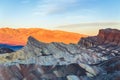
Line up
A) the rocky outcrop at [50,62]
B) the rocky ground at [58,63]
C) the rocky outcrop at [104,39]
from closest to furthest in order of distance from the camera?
the rocky ground at [58,63], the rocky outcrop at [50,62], the rocky outcrop at [104,39]

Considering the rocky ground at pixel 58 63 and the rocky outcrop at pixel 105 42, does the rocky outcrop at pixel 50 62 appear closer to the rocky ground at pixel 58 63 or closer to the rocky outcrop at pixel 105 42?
the rocky ground at pixel 58 63

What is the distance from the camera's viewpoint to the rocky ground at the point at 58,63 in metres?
47.7

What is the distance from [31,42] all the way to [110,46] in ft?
70.9

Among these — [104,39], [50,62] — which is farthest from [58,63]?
[104,39]

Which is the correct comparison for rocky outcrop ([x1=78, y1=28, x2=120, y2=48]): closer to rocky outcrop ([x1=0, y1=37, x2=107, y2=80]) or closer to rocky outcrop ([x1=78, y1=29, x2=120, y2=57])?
rocky outcrop ([x1=78, y1=29, x2=120, y2=57])

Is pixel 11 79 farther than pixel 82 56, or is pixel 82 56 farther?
pixel 82 56

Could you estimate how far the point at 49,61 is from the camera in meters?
56.6

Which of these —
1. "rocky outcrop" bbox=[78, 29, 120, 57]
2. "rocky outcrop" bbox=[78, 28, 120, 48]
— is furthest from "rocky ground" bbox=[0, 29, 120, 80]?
"rocky outcrop" bbox=[78, 28, 120, 48]

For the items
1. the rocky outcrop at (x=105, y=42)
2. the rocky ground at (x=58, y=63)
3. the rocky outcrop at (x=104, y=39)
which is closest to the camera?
the rocky ground at (x=58, y=63)

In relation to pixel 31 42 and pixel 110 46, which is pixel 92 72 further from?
pixel 110 46

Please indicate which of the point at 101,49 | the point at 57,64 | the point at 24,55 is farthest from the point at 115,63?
the point at 101,49

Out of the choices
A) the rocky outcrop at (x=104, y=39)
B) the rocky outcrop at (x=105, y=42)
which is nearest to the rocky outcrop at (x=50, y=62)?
the rocky outcrop at (x=105, y=42)

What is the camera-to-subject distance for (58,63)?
53656 millimetres

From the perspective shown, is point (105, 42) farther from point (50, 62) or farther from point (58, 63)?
point (58, 63)
